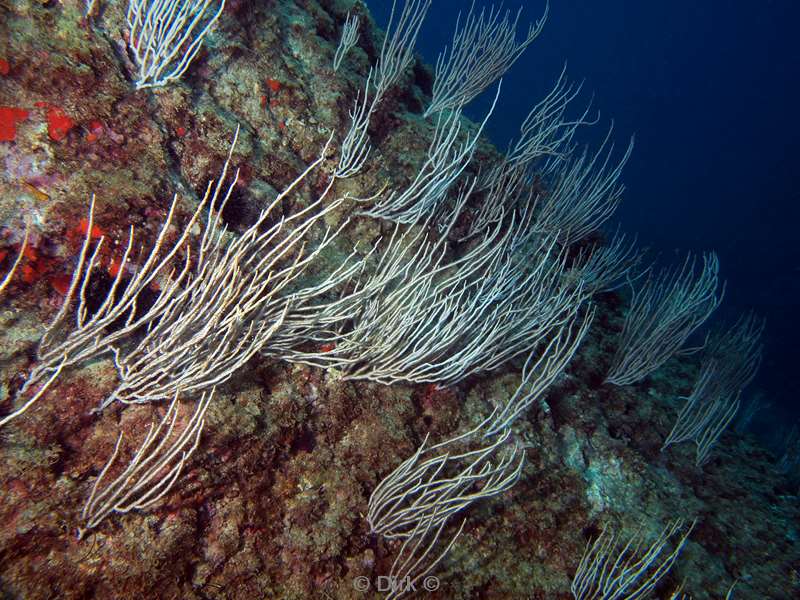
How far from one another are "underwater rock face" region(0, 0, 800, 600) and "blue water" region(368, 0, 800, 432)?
32.5ft

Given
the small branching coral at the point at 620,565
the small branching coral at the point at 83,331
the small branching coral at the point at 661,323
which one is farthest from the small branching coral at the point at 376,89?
the small branching coral at the point at 620,565

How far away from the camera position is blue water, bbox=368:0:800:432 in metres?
23.5

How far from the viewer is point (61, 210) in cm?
191

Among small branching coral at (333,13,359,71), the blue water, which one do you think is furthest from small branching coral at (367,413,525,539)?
the blue water

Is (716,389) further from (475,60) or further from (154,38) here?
(154,38)

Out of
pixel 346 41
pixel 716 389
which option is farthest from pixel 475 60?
pixel 716 389

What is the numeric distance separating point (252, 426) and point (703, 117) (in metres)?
85.4

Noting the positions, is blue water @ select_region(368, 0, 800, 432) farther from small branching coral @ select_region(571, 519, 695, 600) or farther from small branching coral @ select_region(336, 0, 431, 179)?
small branching coral @ select_region(571, 519, 695, 600)

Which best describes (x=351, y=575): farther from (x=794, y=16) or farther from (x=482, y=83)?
(x=794, y=16)

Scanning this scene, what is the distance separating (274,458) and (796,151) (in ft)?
153

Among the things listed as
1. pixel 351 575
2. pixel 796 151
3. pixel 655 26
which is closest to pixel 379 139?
pixel 351 575

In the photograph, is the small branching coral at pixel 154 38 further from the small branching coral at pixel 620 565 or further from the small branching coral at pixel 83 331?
the small branching coral at pixel 620 565

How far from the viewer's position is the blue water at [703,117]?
23.5 metres

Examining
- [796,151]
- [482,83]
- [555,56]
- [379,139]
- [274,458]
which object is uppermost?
[555,56]
